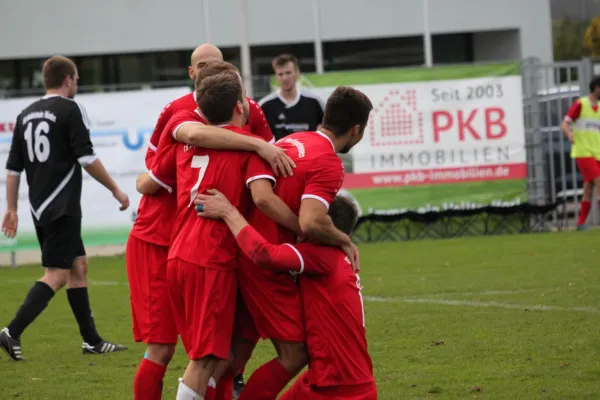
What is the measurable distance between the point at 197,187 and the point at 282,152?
0.43 metres

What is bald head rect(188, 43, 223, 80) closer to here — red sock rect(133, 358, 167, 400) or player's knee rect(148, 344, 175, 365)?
player's knee rect(148, 344, 175, 365)

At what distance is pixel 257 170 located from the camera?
527 cm

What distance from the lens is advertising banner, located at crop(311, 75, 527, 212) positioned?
18422 millimetres

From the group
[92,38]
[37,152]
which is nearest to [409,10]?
[92,38]

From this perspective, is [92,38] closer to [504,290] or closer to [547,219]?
[547,219]

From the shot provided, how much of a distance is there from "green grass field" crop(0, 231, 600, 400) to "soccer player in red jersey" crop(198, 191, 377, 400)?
A: 3.37 feet

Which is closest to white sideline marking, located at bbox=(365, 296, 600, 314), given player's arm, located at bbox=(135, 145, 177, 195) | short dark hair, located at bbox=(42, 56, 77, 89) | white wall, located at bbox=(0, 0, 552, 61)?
short dark hair, located at bbox=(42, 56, 77, 89)

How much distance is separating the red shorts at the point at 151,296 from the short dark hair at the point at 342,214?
3.08ft

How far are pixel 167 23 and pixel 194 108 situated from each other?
20308mm

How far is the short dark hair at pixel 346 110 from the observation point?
5.38 m

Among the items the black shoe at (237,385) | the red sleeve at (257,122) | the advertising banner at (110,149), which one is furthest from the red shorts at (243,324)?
the advertising banner at (110,149)

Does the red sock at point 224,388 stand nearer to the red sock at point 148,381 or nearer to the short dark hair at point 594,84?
the red sock at point 148,381

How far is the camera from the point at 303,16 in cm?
2573

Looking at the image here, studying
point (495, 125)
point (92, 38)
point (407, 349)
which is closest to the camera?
point (407, 349)
